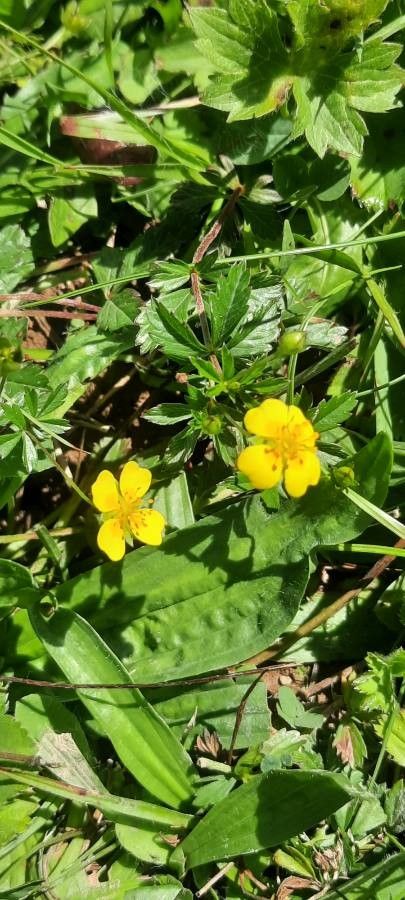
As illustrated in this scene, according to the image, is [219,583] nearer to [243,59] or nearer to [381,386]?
[381,386]

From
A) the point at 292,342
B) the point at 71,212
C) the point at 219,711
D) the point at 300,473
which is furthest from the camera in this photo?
the point at 71,212

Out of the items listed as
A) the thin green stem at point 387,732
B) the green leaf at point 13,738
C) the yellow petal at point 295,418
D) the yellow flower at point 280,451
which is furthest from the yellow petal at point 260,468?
the green leaf at point 13,738

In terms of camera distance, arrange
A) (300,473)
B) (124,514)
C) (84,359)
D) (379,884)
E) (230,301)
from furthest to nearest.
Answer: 1. (84,359)
2. (379,884)
3. (124,514)
4. (230,301)
5. (300,473)

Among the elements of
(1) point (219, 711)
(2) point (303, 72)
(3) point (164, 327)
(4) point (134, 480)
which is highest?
(2) point (303, 72)

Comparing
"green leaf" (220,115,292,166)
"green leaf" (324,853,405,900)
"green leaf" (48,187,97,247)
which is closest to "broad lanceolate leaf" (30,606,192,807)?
"green leaf" (324,853,405,900)

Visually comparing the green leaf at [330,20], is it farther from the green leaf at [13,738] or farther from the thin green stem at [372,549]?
the green leaf at [13,738]

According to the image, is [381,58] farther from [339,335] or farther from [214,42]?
[339,335]

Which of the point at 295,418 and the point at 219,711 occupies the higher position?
the point at 295,418

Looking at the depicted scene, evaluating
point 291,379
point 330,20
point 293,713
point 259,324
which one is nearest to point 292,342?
point 291,379
